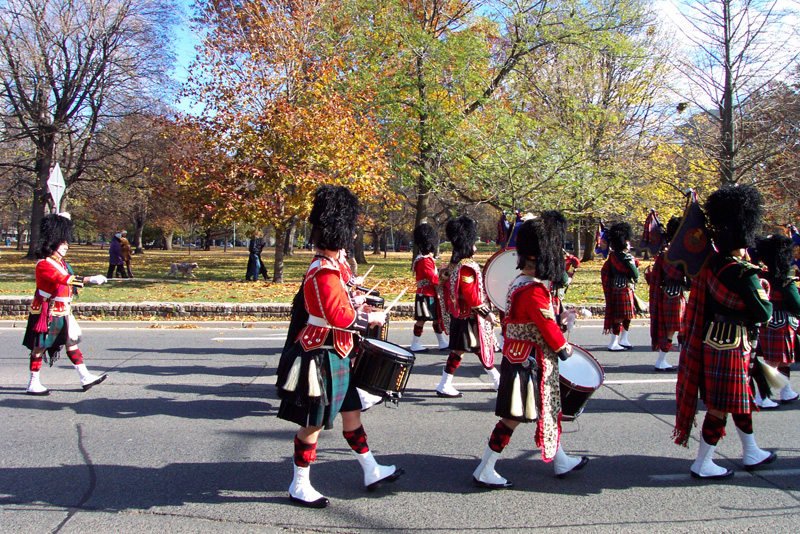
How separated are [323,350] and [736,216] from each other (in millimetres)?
2802

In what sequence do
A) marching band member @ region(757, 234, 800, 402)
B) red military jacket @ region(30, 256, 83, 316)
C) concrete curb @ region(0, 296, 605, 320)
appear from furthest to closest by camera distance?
1. concrete curb @ region(0, 296, 605, 320)
2. red military jacket @ region(30, 256, 83, 316)
3. marching band member @ region(757, 234, 800, 402)

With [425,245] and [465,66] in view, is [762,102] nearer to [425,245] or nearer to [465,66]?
[465,66]

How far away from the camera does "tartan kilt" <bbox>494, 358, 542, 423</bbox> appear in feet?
11.9

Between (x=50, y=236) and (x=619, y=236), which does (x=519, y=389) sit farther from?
(x=619, y=236)

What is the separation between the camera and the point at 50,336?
5883mm

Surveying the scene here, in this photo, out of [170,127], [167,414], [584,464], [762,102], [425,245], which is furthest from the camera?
[170,127]

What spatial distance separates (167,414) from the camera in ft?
18.0

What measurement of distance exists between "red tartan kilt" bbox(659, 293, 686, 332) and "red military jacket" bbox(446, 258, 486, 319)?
2.88 m

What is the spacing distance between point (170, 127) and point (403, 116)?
719cm

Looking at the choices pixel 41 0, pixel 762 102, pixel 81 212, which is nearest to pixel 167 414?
pixel 762 102

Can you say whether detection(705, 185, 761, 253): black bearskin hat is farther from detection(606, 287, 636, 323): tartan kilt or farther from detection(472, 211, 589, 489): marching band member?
detection(606, 287, 636, 323): tartan kilt

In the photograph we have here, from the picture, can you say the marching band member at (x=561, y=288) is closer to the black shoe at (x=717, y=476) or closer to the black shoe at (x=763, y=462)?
the black shoe at (x=717, y=476)

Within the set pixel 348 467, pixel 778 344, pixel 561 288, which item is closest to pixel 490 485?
pixel 348 467

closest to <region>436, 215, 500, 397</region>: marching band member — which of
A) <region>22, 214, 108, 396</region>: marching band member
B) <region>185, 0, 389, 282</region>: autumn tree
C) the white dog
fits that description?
<region>22, 214, 108, 396</region>: marching band member
